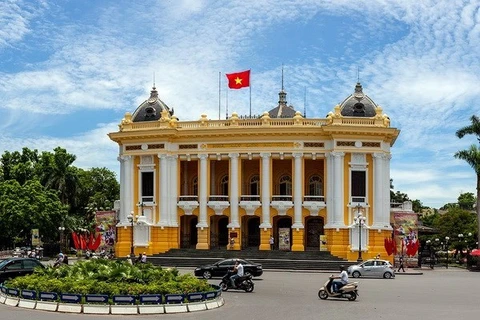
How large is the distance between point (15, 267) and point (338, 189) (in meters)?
28.5

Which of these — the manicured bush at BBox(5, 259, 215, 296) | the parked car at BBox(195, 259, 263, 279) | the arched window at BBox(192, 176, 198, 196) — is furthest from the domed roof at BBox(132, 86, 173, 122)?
the manicured bush at BBox(5, 259, 215, 296)

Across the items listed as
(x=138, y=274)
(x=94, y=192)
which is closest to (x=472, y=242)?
(x=94, y=192)

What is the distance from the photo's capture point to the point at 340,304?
81.7ft

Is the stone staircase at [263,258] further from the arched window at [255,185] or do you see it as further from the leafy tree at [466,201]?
the leafy tree at [466,201]

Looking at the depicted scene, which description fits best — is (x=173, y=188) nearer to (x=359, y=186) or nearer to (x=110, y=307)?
(x=359, y=186)

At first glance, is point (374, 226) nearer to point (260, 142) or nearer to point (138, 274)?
point (260, 142)

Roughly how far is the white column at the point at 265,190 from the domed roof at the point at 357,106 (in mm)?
7020

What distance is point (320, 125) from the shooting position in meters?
54.5

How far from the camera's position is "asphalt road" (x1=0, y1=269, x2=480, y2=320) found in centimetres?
2097

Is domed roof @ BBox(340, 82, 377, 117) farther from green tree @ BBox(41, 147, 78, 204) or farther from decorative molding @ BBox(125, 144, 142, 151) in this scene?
green tree @ BBox(41, 147, 78, 204)

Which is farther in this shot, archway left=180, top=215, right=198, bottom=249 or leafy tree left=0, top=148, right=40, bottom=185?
leafy tree left=0, top=148, right=40, bottom=185

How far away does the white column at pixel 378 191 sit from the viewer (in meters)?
53.6

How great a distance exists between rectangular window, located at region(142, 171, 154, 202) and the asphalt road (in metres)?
23.5

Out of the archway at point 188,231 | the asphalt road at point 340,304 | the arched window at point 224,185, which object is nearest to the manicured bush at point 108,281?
the asphalt road at point 340,304
